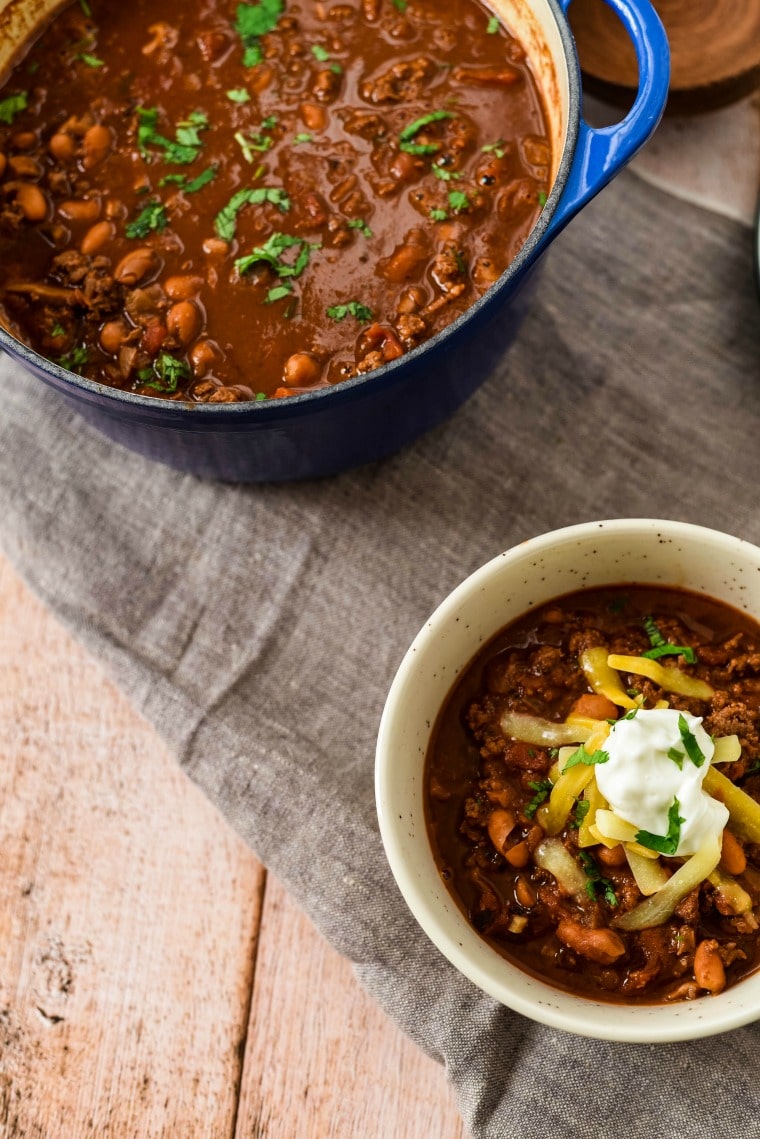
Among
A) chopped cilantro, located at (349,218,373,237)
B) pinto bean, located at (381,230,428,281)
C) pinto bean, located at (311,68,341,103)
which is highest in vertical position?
pinto bean, located at (311,68,341,103)

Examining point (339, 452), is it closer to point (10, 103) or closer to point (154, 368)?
point (154, 368)

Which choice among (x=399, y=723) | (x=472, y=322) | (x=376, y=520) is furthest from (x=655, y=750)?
(x=376, y=520)

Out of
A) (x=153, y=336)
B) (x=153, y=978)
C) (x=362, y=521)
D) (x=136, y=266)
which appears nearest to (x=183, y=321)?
(x=153, y=336)

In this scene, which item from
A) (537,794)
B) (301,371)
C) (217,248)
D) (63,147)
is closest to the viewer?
(537,794)

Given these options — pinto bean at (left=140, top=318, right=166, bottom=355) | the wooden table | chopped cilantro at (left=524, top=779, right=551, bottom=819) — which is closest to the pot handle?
pinto bean at (left=140, top=318, right=166, bottom=355)

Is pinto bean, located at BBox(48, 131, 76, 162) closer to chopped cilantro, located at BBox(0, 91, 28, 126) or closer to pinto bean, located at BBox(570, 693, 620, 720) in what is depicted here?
chopped cilantro, located at BBox(0, 91, 28, 126)

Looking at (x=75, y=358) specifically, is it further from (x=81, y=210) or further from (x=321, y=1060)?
(x=321, y=1060)
